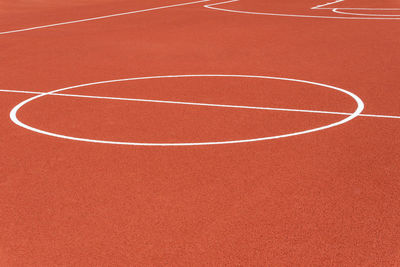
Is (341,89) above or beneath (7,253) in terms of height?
beneath

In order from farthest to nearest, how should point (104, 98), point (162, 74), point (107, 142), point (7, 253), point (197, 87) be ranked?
point (162, 74), point (197, 87), point (104, 98), point (107, 142), point (7, 253)

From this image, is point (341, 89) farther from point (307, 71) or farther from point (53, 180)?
point (53, 180)

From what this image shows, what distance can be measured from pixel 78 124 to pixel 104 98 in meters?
1.21

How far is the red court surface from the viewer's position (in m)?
4.31

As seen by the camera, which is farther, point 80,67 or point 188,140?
point 80,67

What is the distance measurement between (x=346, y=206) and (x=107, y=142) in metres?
2.43

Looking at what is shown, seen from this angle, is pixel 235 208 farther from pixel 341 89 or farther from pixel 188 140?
pixel 341 89

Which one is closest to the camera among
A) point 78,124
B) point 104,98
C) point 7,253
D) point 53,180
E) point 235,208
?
point 7,253

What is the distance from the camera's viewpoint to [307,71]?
9750 millimetres

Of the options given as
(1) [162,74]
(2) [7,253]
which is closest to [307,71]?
(1) [162,74]

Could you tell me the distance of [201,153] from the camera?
Answer: 20.1ft

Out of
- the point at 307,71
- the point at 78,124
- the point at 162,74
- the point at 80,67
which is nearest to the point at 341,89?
the point at 307,71

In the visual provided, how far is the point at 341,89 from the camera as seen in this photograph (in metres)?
8.52

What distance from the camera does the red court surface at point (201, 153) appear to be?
4309 millimetres
